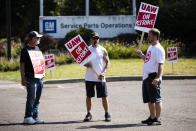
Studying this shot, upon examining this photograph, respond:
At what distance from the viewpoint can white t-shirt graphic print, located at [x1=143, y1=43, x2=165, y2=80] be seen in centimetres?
788

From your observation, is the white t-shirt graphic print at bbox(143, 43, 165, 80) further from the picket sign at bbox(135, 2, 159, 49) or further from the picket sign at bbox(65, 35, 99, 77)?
the picket sign at bbox(135, 2, 159, 49)

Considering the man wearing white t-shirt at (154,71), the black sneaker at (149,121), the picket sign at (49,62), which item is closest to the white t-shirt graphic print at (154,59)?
the man wearing white t-shirt at (154,71)

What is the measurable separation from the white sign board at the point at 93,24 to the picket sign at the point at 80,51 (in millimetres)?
20644

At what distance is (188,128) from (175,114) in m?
1.46

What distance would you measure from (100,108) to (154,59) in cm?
275

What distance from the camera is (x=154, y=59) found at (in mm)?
7922

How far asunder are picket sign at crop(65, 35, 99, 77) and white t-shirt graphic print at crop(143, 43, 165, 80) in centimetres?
103

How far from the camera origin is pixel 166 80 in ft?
52.5

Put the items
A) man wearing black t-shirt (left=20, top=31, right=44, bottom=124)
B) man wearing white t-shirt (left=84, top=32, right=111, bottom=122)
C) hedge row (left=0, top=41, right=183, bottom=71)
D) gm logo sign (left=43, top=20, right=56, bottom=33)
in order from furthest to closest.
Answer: gm logo sign (left=43, top=20, right=56, bottom=33), hedge row (left=0, top=41, right=183, bottom=71), man wearing white t-shirt (left=84, top=32, right=111, bottom=122), man wearing black t-shirt (left=20, top=31, right=44, bottom=124)

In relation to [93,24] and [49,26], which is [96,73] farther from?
[93,24]

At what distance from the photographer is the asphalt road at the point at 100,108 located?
8016mm

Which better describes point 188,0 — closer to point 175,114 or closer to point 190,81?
point 190,81

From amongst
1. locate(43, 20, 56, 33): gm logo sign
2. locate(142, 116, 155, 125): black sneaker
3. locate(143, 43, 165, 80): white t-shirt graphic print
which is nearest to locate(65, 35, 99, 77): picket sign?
locate(143, 43, 165, 80): white t-shirt graphic print

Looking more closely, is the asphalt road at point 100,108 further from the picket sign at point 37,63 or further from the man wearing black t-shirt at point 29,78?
the picket sign at point 37,63
